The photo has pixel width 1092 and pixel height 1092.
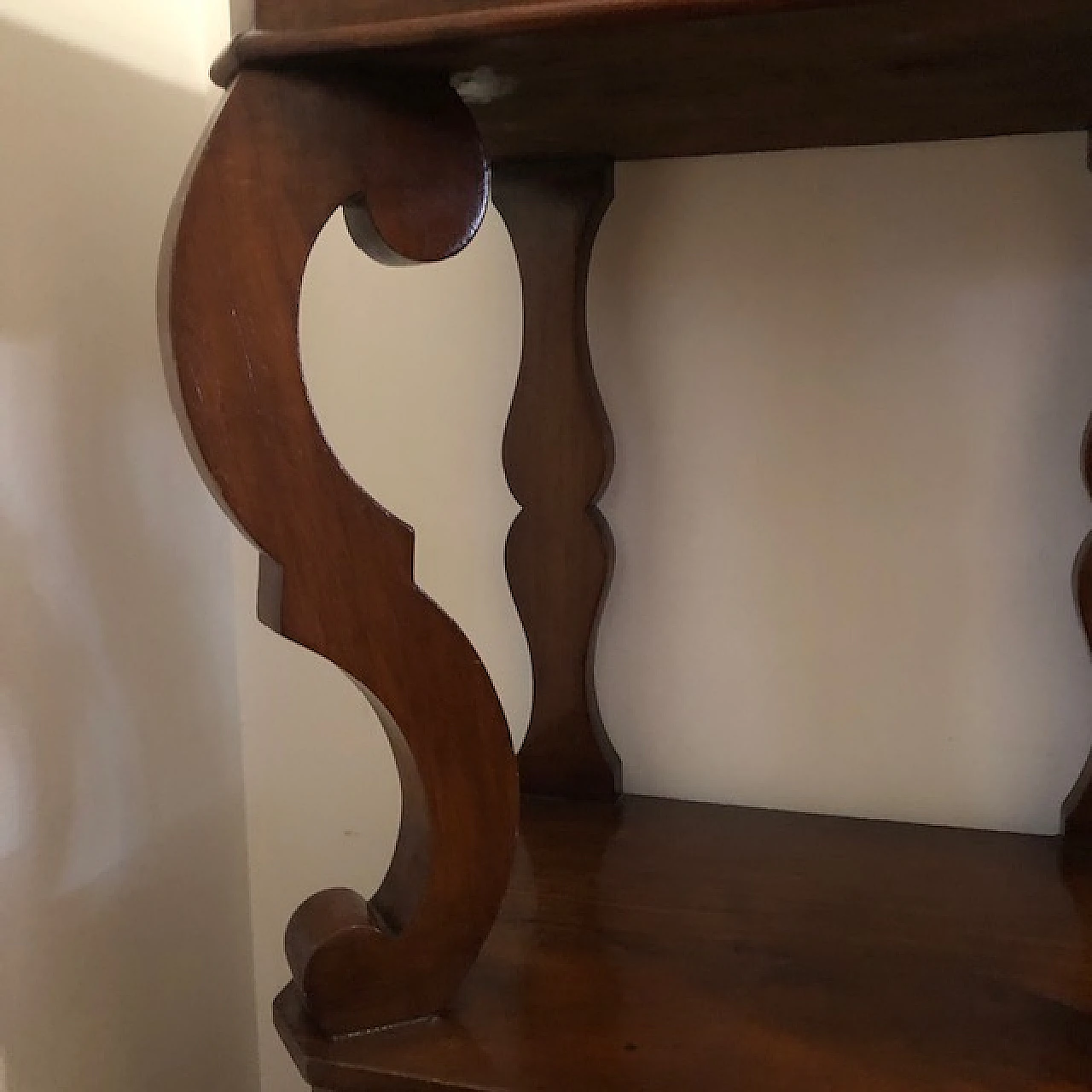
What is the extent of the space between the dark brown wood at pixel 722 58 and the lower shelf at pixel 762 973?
44cm

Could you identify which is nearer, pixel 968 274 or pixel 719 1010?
pixel 719 1010

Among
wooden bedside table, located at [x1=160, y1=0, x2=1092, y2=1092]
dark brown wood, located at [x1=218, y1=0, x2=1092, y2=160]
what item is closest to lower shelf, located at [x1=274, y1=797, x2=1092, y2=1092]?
wooden bedside table, located at [x1=160, y1=0, x2=1092, y2=1092]

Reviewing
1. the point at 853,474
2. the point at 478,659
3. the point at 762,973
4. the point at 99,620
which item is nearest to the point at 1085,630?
the point at 853,474

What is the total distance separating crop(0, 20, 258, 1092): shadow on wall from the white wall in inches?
6.5

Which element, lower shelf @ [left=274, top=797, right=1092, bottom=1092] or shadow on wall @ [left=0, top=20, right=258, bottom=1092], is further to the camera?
shadow on wall @ [left=0, top=20, right=258, bottom=1092]

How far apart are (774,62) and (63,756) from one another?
0.61 meters

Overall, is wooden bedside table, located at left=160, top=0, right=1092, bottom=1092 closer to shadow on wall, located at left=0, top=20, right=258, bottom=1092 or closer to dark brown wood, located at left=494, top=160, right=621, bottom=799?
dark brown wood, located at left=494, top=160, right=621, bottom=799

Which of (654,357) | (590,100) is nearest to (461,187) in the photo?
(590,100)

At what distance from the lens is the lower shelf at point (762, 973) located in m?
0.52

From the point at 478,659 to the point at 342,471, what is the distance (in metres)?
0.11

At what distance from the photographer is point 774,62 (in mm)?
505

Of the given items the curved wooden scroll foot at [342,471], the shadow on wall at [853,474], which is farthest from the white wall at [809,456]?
the curved wooden scroll foot at [342,471]

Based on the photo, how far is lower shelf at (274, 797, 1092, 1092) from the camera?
1.70ft

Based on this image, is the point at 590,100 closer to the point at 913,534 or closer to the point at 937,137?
the point at 937,137
